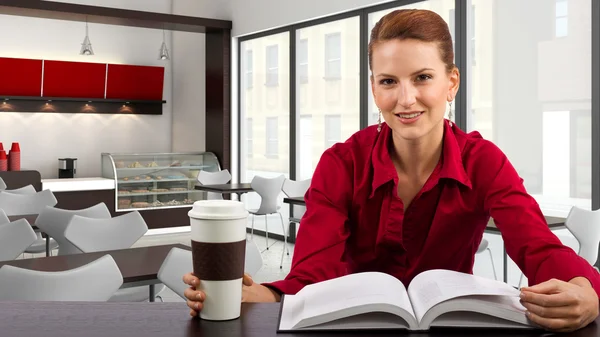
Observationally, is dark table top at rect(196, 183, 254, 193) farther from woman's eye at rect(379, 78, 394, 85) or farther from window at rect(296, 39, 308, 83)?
woman's eye at rect(379, 78, 394, 85)

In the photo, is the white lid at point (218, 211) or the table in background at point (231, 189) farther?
the table in background at point (231, 189)

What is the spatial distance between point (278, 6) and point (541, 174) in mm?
4174

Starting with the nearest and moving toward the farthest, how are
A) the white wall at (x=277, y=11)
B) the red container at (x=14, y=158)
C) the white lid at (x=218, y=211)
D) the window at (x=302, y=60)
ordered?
the white lid at (x=218, y=211) → the white wall at (x=277, y=11) → the window at (x=302, y=60) → the red container at (x=14, y=158)

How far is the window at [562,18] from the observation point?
4.99 metres

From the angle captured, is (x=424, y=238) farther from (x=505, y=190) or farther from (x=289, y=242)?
(x=289, y=242)

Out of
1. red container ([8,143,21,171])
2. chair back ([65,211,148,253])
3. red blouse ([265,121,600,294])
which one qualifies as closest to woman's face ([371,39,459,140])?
red blouse ([265,121,600,294])

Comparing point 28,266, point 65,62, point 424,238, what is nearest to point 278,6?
point 65,62

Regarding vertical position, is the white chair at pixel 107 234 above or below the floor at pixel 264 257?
above

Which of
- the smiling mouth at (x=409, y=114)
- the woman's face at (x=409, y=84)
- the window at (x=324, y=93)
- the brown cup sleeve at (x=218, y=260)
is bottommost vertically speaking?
the brown cup sleeve at (x=218, y=260)

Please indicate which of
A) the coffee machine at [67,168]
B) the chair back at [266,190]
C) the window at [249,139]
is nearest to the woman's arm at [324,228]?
the chair back at [266,190]

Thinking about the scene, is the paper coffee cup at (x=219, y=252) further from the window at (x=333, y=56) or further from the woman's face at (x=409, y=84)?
the window at (x=333, y=56)

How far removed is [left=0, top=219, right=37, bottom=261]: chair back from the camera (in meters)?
3.28

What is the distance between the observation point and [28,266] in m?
2.69

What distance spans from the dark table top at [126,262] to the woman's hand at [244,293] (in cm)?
125
